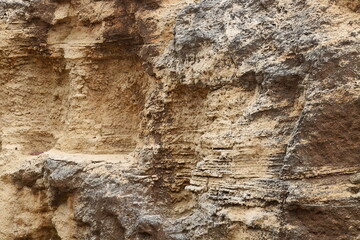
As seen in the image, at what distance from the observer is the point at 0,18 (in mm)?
5289

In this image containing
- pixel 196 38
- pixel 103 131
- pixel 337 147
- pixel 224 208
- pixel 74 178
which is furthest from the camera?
pixel 103 131

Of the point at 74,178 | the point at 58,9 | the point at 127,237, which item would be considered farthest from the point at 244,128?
the point at 58,9

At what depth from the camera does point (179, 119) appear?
4.29 m

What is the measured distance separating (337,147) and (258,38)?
0.99 metres

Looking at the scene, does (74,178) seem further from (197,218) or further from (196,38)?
(196,38)

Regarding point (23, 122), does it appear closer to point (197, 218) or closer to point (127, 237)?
point (127, 237)

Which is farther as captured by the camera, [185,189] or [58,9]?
[58,9]

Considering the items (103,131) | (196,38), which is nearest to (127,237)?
(103,131)

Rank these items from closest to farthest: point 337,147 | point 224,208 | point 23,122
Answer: point 337,147
point 224,208
point 23,122

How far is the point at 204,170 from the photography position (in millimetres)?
3801

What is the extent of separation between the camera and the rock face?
3.24 meters

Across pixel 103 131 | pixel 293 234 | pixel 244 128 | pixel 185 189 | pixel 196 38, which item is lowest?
pixel 293 234

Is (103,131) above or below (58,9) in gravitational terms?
below

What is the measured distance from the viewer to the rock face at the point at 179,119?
3.24m
